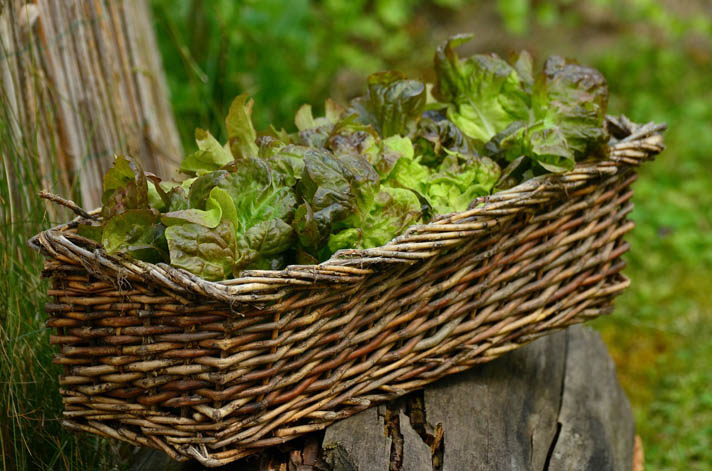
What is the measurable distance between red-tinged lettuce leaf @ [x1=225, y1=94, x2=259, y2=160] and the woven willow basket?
0.42 m

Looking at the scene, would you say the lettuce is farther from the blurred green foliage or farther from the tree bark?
the blurred green foliage

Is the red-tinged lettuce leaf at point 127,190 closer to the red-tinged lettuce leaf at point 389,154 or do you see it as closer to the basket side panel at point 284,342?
the basket side panel at point 284,342

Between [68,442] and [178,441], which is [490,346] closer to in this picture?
[178,441]

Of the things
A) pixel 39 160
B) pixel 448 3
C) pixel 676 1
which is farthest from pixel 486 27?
pixel 39 160

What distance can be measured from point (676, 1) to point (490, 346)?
5403mm

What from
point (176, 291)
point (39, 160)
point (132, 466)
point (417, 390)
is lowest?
point (132, 466)

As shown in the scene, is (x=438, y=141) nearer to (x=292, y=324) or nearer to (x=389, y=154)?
(x=389, y=154)

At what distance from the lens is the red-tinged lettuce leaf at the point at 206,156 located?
1.88 m

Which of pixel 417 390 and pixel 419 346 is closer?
pixel 419 346

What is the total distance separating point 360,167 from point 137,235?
1.66ft

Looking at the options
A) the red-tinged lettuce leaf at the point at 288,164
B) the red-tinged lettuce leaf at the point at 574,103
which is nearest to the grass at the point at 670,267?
the red-tinged lettuce leaf at the point at 574,103

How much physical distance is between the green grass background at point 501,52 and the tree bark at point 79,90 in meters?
0.17

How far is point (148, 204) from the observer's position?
66.0 inches

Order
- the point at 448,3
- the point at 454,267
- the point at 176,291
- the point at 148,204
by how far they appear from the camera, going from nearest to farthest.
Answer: the point at 176,291 < the point at 148,204 < the point at 454,267 < the point at 448,3
